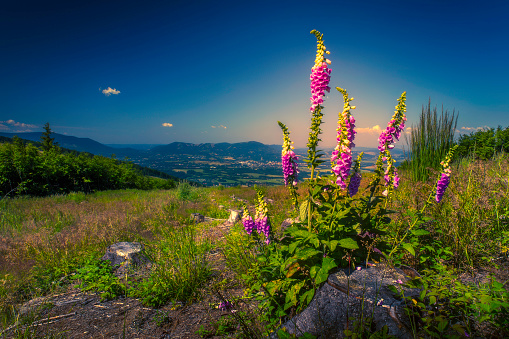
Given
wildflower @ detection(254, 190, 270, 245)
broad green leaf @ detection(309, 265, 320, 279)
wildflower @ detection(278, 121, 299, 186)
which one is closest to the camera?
broad green leaf @ detection(309, 265, 320, 279)

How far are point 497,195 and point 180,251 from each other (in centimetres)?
582

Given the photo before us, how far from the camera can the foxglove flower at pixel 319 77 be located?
2496mm

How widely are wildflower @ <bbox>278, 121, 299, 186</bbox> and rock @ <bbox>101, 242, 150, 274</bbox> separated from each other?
11.3ft

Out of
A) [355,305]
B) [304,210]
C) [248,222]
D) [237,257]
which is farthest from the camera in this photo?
[237,257]

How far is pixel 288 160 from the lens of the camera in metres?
2.80

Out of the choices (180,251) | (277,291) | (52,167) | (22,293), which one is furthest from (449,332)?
(52,167)

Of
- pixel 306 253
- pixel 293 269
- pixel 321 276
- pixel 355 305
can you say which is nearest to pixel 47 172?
pixel 293 269

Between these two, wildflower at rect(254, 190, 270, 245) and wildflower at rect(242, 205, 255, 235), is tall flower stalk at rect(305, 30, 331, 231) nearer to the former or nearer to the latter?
wildflower at rect(254, 190, 270, 245)

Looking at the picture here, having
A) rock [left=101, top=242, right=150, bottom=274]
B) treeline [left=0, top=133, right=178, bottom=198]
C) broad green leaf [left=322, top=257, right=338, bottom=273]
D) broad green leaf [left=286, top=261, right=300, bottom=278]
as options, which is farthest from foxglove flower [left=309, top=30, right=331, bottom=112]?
treeline [left=0, top=133, right=178, bottom=198]

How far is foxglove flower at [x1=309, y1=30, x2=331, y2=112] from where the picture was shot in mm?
2496

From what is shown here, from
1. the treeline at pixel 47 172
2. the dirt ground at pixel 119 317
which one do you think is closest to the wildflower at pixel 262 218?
the dirt ground at pixel 119 317

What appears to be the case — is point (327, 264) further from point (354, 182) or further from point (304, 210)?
point (354, 182)

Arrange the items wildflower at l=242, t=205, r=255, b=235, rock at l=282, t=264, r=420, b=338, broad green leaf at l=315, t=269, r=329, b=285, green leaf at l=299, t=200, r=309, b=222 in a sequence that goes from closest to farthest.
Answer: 1. rock at l=282, t=264, r=420, b=338
2. broad green leaf at l=315, t=269, r=329, b=285
3. green leaf at l=299, t=200, r=309, b=222
4. wildflower at l=242, t=205, r=255, b=235

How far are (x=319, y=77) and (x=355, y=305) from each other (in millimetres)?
2352
